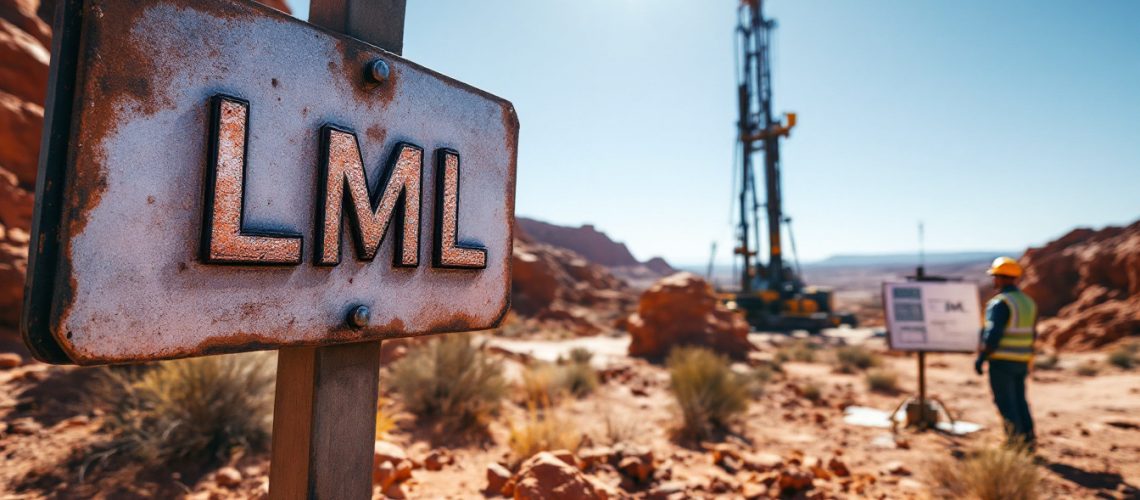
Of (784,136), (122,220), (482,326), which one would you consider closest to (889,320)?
(482,326)

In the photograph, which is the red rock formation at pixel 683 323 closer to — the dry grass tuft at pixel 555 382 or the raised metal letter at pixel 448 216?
the dry grass tuft at pixel 555 382

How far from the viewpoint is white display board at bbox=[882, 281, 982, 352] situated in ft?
19.5

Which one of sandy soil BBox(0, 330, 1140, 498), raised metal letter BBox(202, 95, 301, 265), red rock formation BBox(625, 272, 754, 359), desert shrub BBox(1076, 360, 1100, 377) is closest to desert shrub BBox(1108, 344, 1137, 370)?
desert shrub BBox(1076, 360, 1100, 377)

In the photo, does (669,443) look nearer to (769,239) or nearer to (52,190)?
(52,190)

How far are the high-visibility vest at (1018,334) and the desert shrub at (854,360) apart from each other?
20.0 ft

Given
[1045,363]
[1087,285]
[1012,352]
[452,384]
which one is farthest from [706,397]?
[1087,285]

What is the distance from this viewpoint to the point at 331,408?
1226mm

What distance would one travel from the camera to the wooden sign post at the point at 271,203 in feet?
2.72

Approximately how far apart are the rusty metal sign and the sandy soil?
2.16 meters

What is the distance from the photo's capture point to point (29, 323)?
0.79 m

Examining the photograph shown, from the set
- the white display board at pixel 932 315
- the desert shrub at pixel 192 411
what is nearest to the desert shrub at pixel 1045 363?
the white display board at pixel 932 315

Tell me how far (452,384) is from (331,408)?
3660 millimetres

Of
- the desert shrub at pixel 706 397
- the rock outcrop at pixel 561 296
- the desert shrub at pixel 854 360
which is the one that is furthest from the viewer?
the rock outcrop at pixel 561 296

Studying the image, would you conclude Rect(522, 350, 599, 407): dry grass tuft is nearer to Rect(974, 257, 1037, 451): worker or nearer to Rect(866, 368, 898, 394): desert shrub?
Rect(974, 257, 1037, 451): worker
